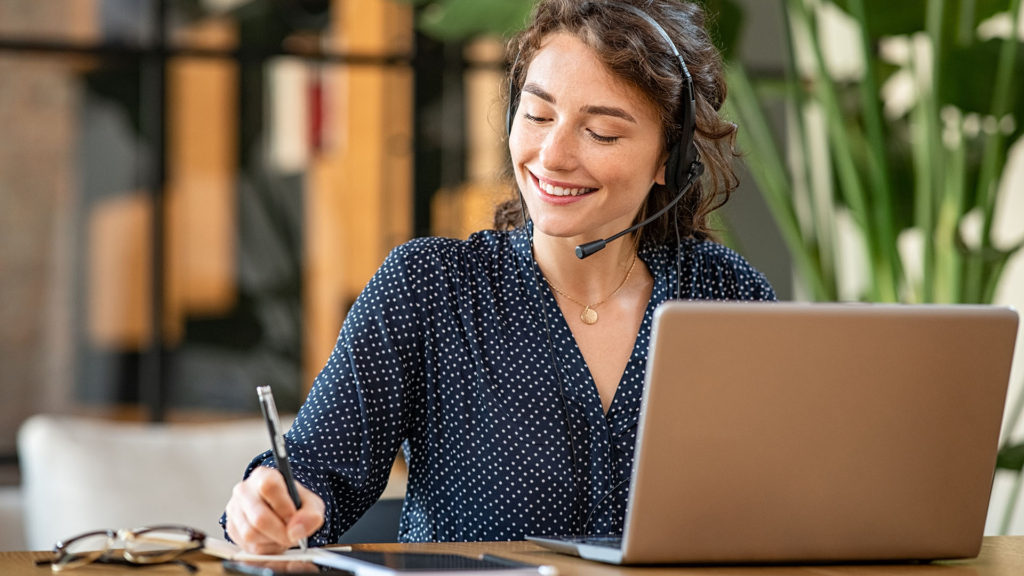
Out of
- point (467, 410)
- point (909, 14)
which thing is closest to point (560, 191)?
point (467, 410)

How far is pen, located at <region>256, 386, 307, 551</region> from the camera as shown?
39.7 inches

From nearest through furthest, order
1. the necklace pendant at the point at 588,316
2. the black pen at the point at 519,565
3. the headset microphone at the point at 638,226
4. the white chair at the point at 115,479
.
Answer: the black pen at the point at 519,565 < the headset microphone at the point at 638,226 < the necklace pendant at the point at 588,316 < the white chair at the point at 115,479

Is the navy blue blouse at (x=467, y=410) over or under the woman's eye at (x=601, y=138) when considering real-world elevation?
under

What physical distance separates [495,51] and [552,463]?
9.68ft

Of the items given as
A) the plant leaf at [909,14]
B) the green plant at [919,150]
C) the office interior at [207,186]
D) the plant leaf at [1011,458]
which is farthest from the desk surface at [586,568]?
the office interior at [207,186]

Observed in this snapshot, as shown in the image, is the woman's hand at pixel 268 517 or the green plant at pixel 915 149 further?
the green plant at pixel 915 149

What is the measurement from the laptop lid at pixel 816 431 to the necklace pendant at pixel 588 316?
534 millimetres

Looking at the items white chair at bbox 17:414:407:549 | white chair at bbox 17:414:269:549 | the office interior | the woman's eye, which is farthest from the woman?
the office interior

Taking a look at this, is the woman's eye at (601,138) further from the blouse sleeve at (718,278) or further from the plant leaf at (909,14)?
the plant leaf at (909,14)

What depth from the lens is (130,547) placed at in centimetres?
105

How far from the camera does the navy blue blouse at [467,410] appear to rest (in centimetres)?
140

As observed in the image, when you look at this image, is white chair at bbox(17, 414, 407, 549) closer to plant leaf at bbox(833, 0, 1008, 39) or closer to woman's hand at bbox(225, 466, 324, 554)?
woman's hand at bbox(225, 466, 324, 554)

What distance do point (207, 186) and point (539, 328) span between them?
8.38ft

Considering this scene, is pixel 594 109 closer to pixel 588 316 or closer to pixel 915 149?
pixel 588 316
